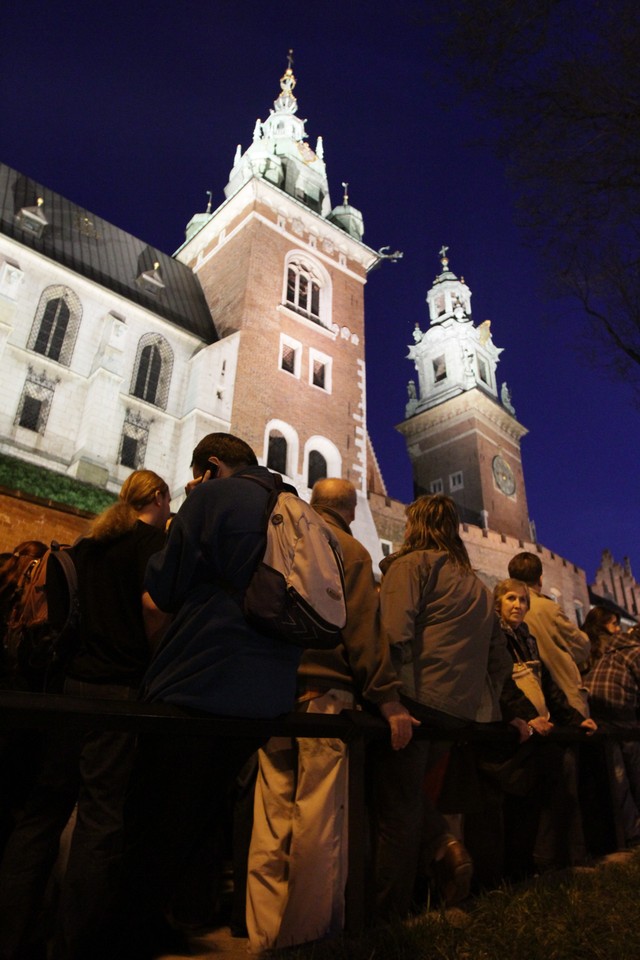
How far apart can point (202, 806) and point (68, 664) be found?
1.01 meters

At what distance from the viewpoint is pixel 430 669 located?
3.14m

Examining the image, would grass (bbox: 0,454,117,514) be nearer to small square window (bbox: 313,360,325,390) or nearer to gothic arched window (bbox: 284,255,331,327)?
small square window (bbox: 313,360,325,390)

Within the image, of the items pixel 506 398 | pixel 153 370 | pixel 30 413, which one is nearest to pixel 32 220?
pixel 153 370

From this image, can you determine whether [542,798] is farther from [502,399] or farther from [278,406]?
[502,399]

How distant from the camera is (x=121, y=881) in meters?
2.20

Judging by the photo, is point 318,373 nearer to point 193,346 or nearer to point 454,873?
point 193,346

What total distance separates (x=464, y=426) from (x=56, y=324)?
2595 cm

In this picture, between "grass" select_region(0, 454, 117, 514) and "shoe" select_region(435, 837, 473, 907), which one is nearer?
"shoe" select_region(435, 837, 473, 907)

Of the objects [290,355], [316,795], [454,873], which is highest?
[290,355]


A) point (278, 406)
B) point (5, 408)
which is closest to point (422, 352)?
point (278, 406)

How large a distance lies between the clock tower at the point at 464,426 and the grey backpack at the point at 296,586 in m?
33.0

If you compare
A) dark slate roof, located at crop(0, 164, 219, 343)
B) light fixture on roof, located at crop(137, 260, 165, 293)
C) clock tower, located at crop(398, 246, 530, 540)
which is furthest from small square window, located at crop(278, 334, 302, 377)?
clock tower, located at crop(398, 246, 530, 540)

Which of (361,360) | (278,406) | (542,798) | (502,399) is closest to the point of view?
(542,798)

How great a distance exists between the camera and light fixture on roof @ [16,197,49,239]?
20.0 meters
